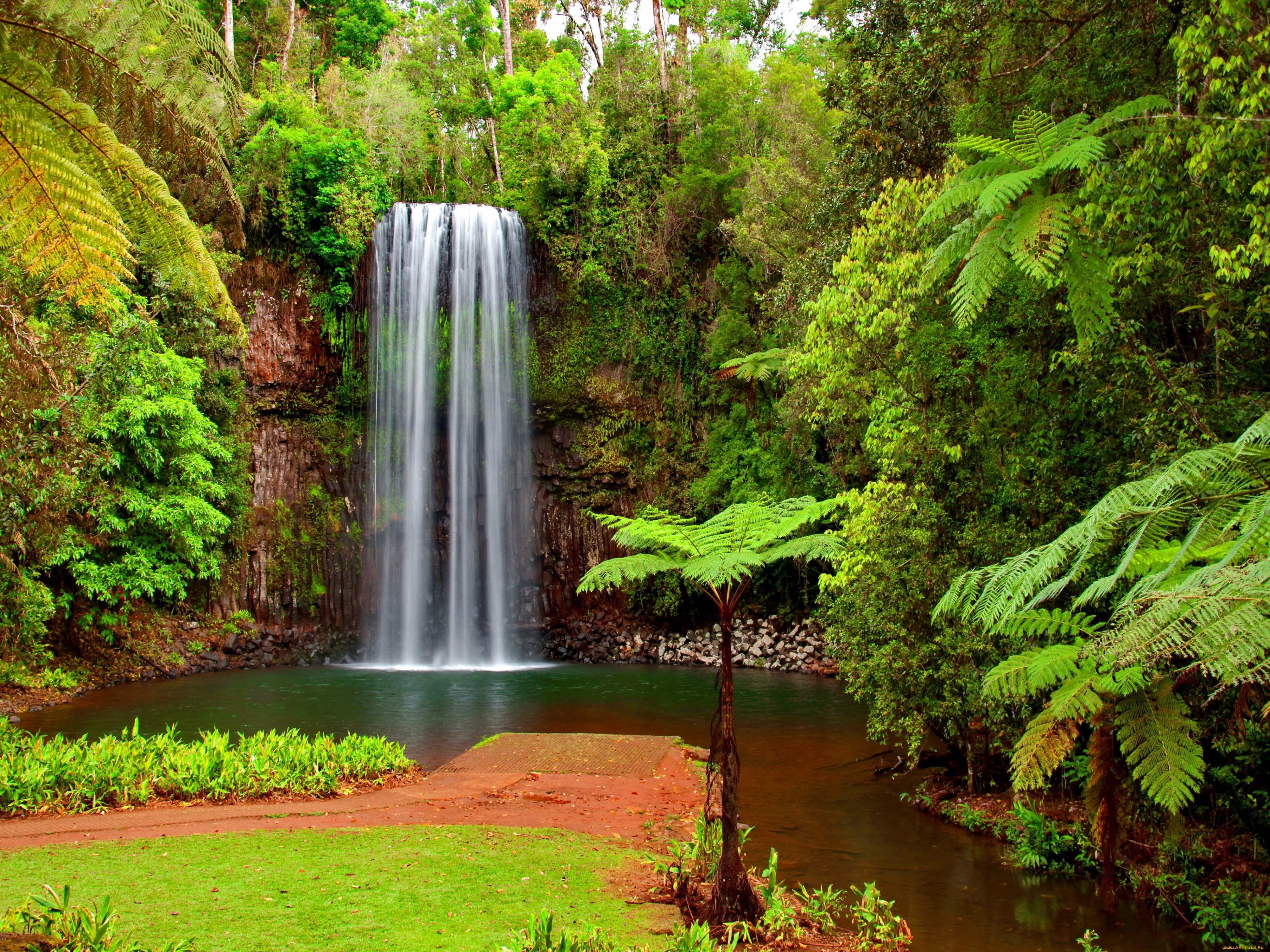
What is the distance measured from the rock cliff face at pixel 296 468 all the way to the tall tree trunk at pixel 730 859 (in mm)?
17750

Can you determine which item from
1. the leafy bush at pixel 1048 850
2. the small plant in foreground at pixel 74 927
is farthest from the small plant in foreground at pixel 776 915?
the small plant in foreground at pixel 74 927

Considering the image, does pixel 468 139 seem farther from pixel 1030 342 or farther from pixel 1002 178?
pixel 1002 178

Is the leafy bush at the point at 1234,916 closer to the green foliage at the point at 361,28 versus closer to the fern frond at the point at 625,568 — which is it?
the fern frond at the point at 625,568

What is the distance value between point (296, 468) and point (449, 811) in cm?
1614

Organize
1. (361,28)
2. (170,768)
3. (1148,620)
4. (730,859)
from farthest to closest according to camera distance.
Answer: (361,28), (170,768), (730,859), (1148,620)

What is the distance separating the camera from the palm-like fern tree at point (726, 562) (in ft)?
14.5

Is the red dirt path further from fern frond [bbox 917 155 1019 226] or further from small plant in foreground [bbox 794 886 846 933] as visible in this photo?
fern frond [bbox 917 155 1019 226]

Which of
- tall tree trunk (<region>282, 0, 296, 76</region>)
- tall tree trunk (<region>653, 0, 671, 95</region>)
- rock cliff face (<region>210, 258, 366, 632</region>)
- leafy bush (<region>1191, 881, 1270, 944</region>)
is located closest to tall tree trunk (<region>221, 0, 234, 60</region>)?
tall tree trunk (<region>282, 0, 296, 76</region>)

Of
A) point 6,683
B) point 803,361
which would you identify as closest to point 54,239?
point 803,361

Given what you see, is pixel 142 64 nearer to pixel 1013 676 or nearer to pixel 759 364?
pixel 1013 676

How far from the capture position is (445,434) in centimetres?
2186

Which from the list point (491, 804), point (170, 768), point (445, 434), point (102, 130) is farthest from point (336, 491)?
point (102, 130)

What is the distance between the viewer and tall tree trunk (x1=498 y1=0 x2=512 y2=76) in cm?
2761

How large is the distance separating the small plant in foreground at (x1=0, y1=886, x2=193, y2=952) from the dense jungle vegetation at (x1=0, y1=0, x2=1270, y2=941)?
260cm
